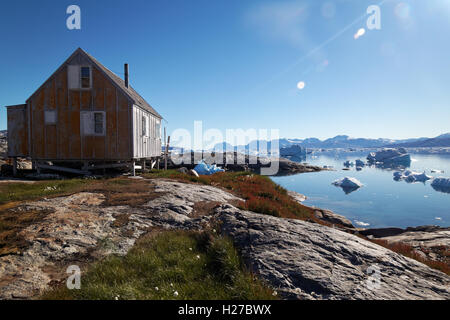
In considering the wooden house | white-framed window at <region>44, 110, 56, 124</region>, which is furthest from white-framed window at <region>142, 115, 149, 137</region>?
white-framed window at <region>44, 110, 56, 124</region>

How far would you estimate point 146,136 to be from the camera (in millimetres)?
20203

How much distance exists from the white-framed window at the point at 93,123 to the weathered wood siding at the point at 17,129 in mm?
4782

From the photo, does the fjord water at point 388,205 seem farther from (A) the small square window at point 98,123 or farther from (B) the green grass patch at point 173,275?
(A) the small square window at point 98,123

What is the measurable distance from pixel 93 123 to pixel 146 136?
4425 mm

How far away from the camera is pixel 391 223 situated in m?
20.5

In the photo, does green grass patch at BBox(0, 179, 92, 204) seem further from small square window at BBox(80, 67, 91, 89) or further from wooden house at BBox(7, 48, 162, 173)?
small square window at BBox(80, 67, 91, 89)

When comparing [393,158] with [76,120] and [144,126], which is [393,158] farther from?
[76,120]

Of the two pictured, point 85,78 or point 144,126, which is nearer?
point 85,78

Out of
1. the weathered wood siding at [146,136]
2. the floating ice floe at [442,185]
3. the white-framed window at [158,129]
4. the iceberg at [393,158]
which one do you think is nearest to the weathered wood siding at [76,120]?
the weathered wood siding at [146,136]

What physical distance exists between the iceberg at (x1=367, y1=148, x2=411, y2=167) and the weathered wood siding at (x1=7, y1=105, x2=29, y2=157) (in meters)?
103

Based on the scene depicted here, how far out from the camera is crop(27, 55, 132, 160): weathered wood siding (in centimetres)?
1672

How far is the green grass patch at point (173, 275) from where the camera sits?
330 cm

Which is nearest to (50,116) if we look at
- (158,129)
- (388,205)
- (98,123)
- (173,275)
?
Answer: (98,123)
